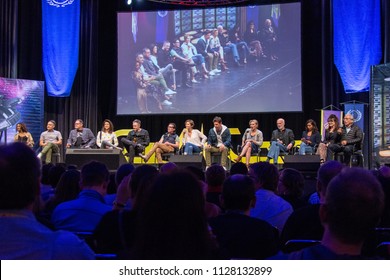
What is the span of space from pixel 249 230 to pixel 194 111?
9181 mm

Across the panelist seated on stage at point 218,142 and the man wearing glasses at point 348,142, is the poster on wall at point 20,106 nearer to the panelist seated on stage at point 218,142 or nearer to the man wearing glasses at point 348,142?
the panelist seated on stage at point 218,142

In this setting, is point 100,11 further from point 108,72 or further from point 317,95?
point 317,95

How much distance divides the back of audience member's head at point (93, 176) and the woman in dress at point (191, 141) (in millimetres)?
6026

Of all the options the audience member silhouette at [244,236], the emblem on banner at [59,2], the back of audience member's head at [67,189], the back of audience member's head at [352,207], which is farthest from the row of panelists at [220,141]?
the back of audience member's head at [352,207]

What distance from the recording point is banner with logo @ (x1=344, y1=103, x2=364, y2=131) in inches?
372

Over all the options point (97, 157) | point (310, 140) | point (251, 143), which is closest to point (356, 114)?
point (310, 140)

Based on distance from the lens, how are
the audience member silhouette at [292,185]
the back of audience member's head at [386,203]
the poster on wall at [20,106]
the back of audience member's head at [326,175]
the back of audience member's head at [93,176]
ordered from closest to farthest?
1. the back of audience member's head at [326,175]
2. the back of audience member's head at [93,176]
3. the back of audience member's head at [386,203]
4. the audience member silhouette at [292,185]
5. the poster on wall at [20,106]

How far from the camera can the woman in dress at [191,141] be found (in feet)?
29.6

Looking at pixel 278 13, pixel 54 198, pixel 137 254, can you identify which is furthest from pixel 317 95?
pixel 137 254

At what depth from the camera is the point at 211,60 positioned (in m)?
11.0

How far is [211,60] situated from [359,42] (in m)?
3.08

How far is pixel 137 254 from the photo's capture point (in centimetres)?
114

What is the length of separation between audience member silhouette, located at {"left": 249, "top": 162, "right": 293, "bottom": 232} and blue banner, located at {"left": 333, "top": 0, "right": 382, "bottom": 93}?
7.06 m

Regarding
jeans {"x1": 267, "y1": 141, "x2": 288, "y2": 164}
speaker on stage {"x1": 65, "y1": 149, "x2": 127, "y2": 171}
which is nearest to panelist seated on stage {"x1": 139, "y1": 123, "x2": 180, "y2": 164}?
speaker on stage {"x1": 65, "y1": 149, "x2": 127, "y2": 171}
